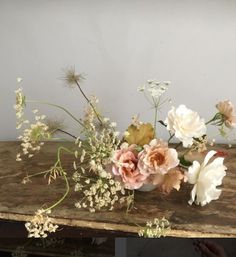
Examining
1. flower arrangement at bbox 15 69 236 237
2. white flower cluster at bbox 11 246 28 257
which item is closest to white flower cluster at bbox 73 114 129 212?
flower arrangement at bbox 15 69 236 237

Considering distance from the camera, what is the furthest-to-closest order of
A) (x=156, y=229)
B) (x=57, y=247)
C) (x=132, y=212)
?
(x=57, y=247)
(x=132, y=212)
(x=156, y=229)

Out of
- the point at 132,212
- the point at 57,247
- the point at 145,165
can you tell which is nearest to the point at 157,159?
the point at 145,165

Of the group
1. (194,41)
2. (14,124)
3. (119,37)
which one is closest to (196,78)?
(194,41)

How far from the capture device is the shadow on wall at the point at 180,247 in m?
1.13

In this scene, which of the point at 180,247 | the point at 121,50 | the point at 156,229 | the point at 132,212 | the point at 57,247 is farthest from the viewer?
the point at 121,50

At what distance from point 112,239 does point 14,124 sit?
655 mm

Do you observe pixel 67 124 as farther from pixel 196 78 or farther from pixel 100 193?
pixel 100 193

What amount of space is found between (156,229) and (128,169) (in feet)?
0.45

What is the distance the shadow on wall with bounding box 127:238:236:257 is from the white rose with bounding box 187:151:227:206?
176 mm

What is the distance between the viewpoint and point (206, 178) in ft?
3.09

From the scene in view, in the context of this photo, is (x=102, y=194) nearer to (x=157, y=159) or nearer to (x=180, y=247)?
(x=157, y=159)

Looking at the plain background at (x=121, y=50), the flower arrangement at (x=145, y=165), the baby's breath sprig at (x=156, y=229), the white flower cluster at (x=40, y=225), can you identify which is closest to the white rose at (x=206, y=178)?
the flower arrangement at (x=145, y=165)

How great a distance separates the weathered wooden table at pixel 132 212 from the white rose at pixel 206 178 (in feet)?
0.12

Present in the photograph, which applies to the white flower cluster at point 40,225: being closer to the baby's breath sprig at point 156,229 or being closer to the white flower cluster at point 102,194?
the white flower cluster at point 102,194
